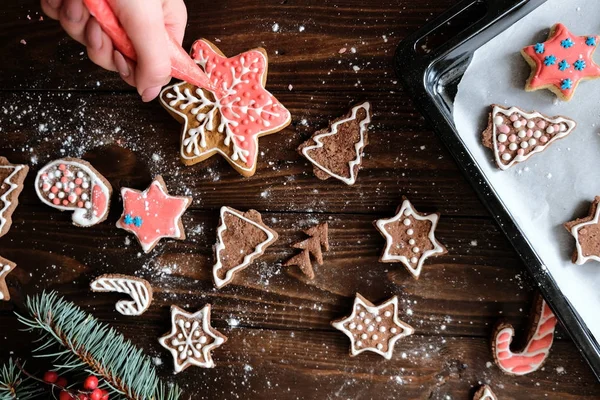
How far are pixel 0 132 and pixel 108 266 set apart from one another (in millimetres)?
445

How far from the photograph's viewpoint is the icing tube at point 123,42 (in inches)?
36.4

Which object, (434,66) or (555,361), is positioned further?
(555,361)

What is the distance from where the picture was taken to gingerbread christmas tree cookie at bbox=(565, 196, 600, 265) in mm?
1341

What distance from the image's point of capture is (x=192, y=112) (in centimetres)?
147

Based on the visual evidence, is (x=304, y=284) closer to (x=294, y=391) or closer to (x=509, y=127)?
(x=294, y=391)

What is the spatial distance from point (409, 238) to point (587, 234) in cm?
39

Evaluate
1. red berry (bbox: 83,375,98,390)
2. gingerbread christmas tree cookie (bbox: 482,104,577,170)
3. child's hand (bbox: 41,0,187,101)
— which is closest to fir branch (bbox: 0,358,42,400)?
red berry (bbox: 83,375,98,390)

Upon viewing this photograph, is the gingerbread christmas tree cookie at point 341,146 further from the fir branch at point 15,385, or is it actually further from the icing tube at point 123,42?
the fir branch at point 15,385

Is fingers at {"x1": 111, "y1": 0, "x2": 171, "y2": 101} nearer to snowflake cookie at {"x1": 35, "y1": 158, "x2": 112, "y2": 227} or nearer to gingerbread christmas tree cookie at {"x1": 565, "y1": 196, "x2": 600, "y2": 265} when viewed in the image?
snowflake cookie at {"x1": 35, "y1": 158, "x2": 112, "y2": 227}

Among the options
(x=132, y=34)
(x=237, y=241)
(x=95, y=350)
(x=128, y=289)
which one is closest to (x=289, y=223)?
(x=237, y=241)

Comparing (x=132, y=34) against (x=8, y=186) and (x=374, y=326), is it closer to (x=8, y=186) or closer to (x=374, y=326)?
(x=8, y=186)

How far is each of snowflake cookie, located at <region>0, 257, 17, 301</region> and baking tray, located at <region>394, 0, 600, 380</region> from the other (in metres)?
1.08

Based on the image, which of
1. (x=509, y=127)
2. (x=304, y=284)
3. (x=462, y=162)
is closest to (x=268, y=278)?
(x=304, y=284)

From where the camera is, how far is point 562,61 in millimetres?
1317
